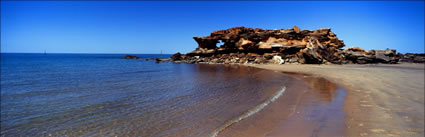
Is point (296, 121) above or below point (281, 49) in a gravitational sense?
below

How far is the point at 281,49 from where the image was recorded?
35625mm

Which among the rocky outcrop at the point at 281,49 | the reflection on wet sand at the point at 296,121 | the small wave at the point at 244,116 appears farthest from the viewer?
the rocky outcrop at the point at 281,49

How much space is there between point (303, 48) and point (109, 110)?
3378cm

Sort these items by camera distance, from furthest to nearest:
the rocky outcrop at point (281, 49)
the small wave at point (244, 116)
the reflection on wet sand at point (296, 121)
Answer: the rocky outcrop at point (281, 49) < the small wave at point (244, 116) < the reflection on wet sand at point (296, 121)

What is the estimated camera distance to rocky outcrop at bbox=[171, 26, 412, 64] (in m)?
30.1

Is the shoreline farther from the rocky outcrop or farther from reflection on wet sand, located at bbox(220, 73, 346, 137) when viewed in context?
the rocky outcrop

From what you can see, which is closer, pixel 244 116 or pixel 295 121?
pixel 295 121

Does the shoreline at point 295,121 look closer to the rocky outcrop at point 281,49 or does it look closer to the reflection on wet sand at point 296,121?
the reflection on wet sand at point 296,121

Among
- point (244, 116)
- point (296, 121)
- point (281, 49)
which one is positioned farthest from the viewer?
point (281, 49)

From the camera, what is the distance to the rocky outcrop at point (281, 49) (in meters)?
30.1

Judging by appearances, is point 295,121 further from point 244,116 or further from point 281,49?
point 281,49

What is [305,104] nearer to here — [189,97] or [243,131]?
[243,131]

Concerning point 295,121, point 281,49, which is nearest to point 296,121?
point 295,121

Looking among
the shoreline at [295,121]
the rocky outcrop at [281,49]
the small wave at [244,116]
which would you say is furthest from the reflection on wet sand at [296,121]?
the rocky outcrop at [281,49]
